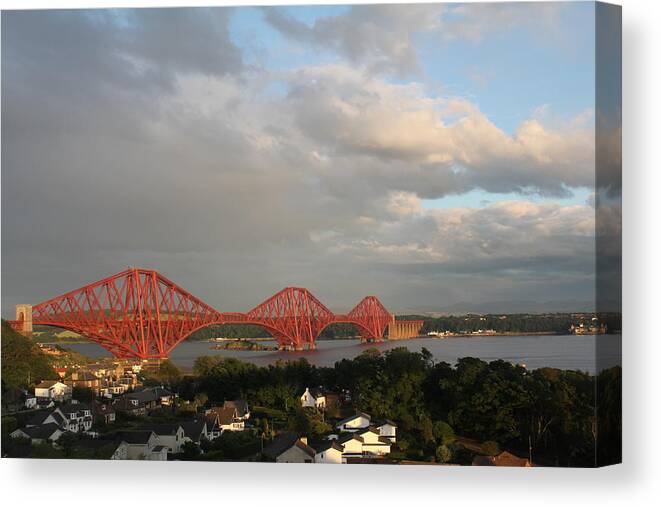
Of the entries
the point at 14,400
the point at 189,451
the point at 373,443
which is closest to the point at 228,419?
the point at 189,451

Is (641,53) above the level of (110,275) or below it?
above

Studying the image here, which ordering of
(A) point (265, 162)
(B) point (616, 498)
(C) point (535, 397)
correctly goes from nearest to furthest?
1. (B) point (616, 498)
2. (C) point (535, 397)
3. (A) point (265, 162)

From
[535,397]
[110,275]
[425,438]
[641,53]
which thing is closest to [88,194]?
[110,275]

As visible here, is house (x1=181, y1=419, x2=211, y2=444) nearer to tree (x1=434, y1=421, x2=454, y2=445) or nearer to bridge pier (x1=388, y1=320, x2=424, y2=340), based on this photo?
bridge pier (x1=388, y1=320, x2=424, y2=340)

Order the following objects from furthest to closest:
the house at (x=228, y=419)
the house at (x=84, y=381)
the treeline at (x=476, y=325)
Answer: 1. the house at (x=84, y=381)
2. the house at (x=228, y=419)
3. the treeline at (x=476, y=325)

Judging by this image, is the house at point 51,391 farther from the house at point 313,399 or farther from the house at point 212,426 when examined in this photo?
the house at point 313,399

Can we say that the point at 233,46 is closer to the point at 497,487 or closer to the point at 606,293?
the point at 606,293

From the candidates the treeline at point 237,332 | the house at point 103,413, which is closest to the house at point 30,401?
the house at point 103,413
